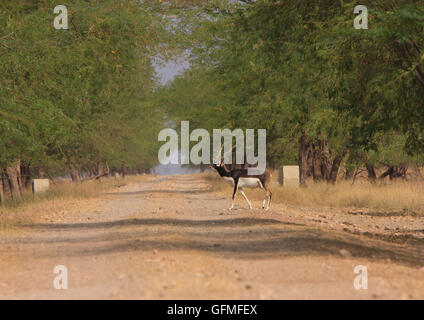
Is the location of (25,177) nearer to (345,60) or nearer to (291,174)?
(291,174)

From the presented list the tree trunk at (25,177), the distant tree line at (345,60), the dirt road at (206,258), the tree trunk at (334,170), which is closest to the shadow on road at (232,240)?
the dirt road at (206,258)

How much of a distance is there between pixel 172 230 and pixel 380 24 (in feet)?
22.2

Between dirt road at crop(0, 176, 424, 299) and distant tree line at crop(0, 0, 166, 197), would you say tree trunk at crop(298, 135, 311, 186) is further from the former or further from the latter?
dirt road at crop(0, 176, 424, 299)

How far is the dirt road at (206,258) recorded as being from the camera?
810cm

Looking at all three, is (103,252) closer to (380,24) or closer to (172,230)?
(172,230)

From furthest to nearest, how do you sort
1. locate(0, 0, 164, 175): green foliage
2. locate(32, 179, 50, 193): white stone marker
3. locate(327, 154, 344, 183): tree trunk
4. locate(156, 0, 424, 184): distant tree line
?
locate(327, 154, 344, 183): tree trunk → locate(32, 179, 50, 193): white stone marker → locate(0, 0, 164, 175): green foliage → locate(156, 0, 424, 184): distant tree line

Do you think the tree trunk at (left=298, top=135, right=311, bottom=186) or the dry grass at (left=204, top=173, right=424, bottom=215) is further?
the tree trunk at (left=298, top=135, right=311, bottom=186)

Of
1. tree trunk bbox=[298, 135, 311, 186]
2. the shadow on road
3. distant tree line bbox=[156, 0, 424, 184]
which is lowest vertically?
the shadow on road

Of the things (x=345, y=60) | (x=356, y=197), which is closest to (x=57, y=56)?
(x=345, y=60)

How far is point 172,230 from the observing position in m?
15.5

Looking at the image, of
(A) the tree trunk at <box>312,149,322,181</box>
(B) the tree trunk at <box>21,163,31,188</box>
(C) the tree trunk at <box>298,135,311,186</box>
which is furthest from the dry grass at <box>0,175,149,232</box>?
(A) the tree trunk at <box>312,149,322,181</box>

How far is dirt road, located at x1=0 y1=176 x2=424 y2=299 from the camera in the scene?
8.10 m

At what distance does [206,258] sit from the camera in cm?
1092
